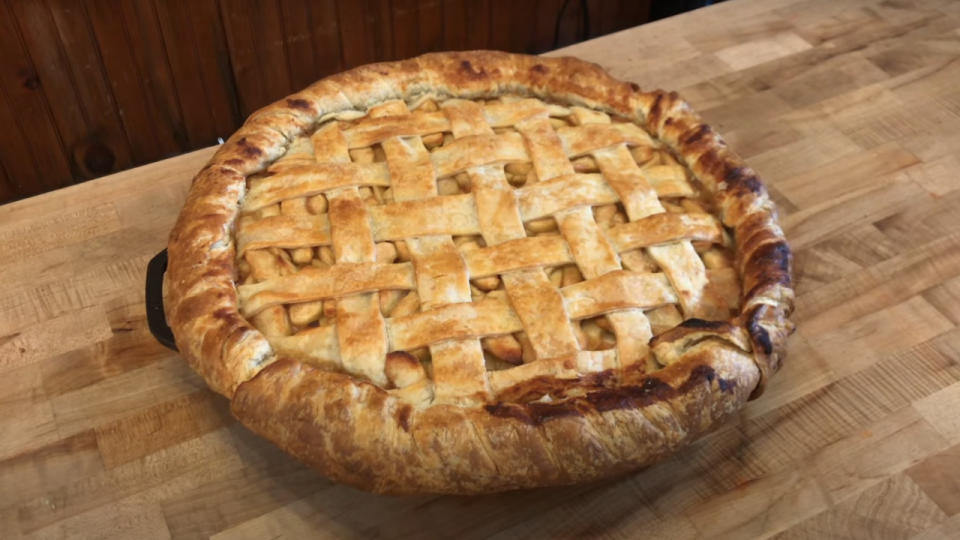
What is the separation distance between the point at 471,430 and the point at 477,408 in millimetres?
31

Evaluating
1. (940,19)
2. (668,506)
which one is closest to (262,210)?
(668,506)

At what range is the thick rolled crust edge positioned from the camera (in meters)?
0.92

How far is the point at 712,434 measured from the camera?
3.61 feet

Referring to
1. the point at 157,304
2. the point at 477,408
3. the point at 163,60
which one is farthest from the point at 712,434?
the point at 163,60

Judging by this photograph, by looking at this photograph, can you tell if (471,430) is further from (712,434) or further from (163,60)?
(163,60)

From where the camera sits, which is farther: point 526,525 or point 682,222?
point 682,222

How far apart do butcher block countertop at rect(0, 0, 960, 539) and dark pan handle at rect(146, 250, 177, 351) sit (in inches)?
3.1

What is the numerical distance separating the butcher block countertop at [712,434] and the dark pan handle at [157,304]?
8 cm

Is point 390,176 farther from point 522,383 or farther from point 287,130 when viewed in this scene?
point 522,383

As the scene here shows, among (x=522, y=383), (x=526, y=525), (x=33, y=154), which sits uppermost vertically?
(x=522, y=383)

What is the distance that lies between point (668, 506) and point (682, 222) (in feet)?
1.13

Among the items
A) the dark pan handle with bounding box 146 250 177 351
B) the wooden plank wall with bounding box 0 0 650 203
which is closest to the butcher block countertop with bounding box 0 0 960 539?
the dark pan handle with bounding box 146 250 177 351

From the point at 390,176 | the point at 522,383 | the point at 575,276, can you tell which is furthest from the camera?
the point at 390,176

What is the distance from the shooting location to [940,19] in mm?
1770
